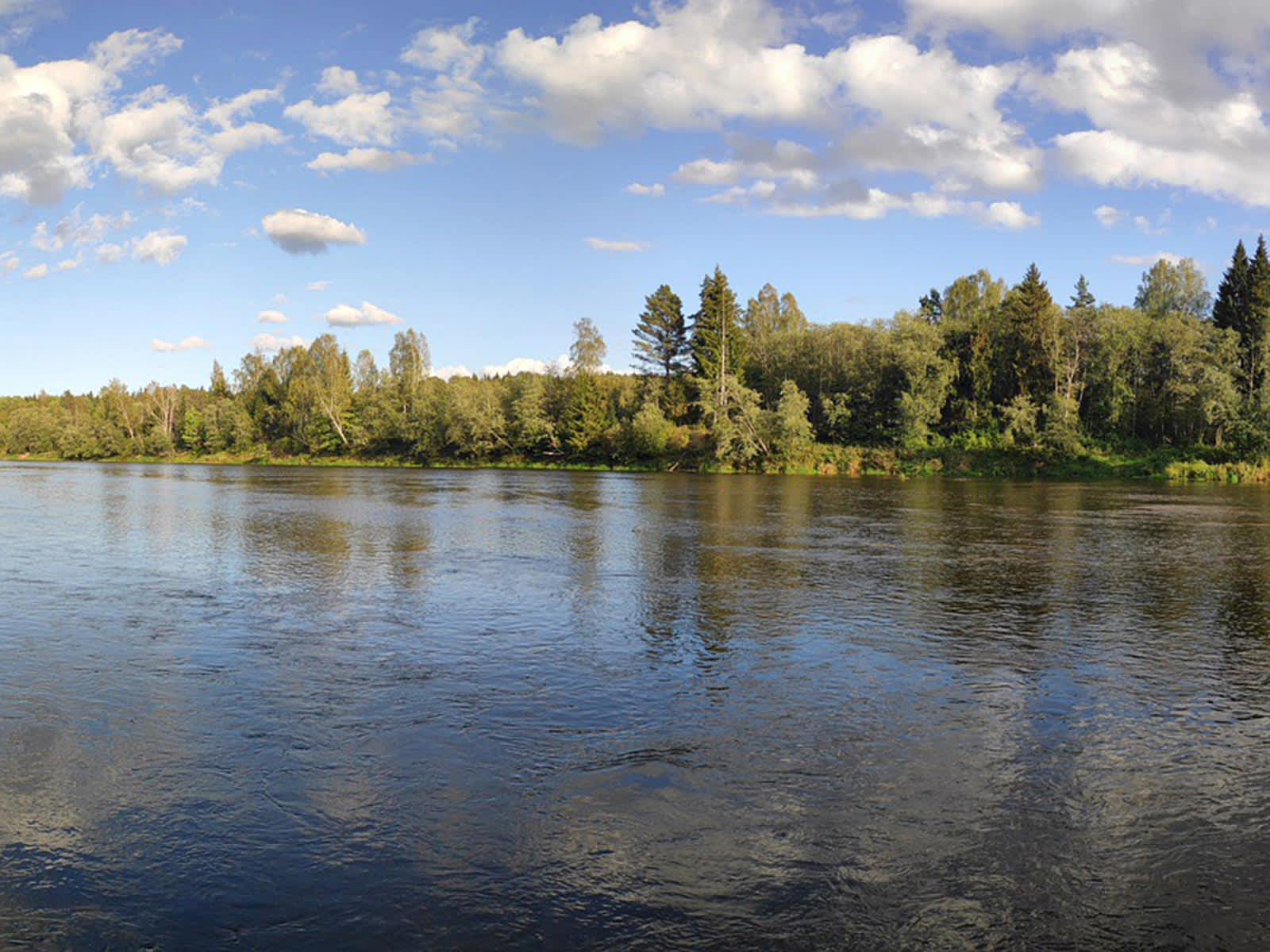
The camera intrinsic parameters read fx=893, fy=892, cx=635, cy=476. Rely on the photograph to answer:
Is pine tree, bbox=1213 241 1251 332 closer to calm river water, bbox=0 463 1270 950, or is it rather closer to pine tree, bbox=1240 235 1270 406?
pine tree, bbox=1240 235 1270 406

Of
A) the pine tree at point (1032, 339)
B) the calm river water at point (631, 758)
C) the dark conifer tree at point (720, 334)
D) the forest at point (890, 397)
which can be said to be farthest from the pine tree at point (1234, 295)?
the calm river water at point (631, 758)

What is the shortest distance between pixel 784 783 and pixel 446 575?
14533 mm

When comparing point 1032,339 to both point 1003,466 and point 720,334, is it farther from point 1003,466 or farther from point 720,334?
point 720,334

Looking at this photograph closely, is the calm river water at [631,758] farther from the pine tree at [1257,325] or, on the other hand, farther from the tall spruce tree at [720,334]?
the tall spruce tree at [720,334]

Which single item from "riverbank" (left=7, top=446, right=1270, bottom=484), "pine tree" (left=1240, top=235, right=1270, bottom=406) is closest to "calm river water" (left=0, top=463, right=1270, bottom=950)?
"riverbank" (left=7, top=446, right=1270, bottom=484)

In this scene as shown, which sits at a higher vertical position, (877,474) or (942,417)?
(942,417)

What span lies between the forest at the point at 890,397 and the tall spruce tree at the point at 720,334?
25 cm

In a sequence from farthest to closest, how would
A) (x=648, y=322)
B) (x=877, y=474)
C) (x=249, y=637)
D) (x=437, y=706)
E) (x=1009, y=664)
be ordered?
(x=648, y=322) → (x=877, y=474) → (x=249, y=637) → (x=1009, y=664) → (x=437, y=706)

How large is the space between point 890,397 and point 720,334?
2009cm

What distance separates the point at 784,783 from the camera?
902 centimetres

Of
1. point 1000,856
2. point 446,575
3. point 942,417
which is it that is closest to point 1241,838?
point 1000,856

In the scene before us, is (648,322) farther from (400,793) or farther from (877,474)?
(400,793)

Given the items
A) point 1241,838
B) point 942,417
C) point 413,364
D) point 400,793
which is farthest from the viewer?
point 413,364

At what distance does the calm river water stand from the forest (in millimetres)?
62564
